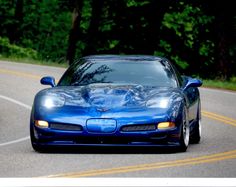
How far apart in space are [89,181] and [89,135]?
114 inches

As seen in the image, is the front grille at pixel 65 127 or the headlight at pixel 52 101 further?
the headlight at pixel 52 101

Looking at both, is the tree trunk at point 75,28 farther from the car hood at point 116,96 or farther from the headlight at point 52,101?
the headlight at point 52,101

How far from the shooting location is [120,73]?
45.0ft

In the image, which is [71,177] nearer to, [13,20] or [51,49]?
[13,20]

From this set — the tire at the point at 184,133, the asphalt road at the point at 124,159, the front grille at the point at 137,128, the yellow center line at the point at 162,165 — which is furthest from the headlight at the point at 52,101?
the yellow center line at the point at 162,165

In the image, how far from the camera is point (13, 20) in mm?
63031

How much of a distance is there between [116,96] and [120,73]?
1413 mm

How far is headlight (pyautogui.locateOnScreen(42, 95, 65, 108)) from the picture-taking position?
12.4 m

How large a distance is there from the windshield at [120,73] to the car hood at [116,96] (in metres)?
0.49

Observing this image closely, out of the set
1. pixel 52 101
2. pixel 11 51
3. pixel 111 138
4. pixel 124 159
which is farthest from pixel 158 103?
pixel 11 51

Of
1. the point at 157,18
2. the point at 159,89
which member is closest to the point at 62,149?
the point at 159,89

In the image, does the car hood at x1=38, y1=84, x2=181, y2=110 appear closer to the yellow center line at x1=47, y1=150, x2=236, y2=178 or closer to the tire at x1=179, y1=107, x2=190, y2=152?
the tire at x1=179, y1=107, x2=190, y2=152

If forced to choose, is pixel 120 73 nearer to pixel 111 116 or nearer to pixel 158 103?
pixel 158 103

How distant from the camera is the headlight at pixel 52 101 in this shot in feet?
40.7
